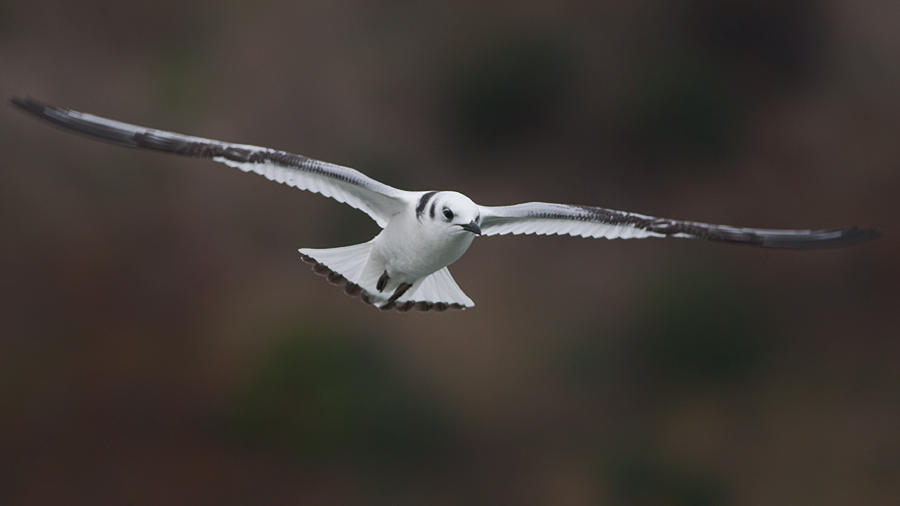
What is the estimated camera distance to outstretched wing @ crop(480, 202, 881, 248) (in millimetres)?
2863

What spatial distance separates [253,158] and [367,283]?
0.68 m

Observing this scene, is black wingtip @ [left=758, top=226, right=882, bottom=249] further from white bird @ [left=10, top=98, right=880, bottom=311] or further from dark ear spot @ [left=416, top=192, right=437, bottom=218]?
dark ear spot @ [left=416, top=192, right=437, bottom=218]

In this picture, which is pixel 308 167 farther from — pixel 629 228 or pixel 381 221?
pixel 629 228

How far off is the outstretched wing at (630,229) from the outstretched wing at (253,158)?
396 millimetres

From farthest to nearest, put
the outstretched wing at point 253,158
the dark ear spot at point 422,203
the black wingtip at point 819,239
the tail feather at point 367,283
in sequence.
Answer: the tail feather at point 367,283 → the black wingtip at point 819,239 → the dark ear spot at point 422,203 → the outstretched wing at point 253,158

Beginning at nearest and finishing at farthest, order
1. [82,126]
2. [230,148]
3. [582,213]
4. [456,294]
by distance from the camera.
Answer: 1. [82,126]
2. [230,148]
3. [582,213]
4. [456,294]

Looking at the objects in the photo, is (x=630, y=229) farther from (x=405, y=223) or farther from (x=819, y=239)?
(x=405, y=223)

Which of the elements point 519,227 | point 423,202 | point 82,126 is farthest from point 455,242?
point 82,126

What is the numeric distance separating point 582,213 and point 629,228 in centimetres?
21

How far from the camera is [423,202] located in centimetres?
261

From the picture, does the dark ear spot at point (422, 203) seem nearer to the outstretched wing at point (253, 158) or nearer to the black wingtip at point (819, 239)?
the outstretched wing at point (253, 158)

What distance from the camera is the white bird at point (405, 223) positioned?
8.25ft

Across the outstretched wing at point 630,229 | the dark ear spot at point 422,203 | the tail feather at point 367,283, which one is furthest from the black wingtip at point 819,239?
the dark ear spot at point 422,203

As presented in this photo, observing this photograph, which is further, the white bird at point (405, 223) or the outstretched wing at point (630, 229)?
the outstretched wing at point (630, 229)
